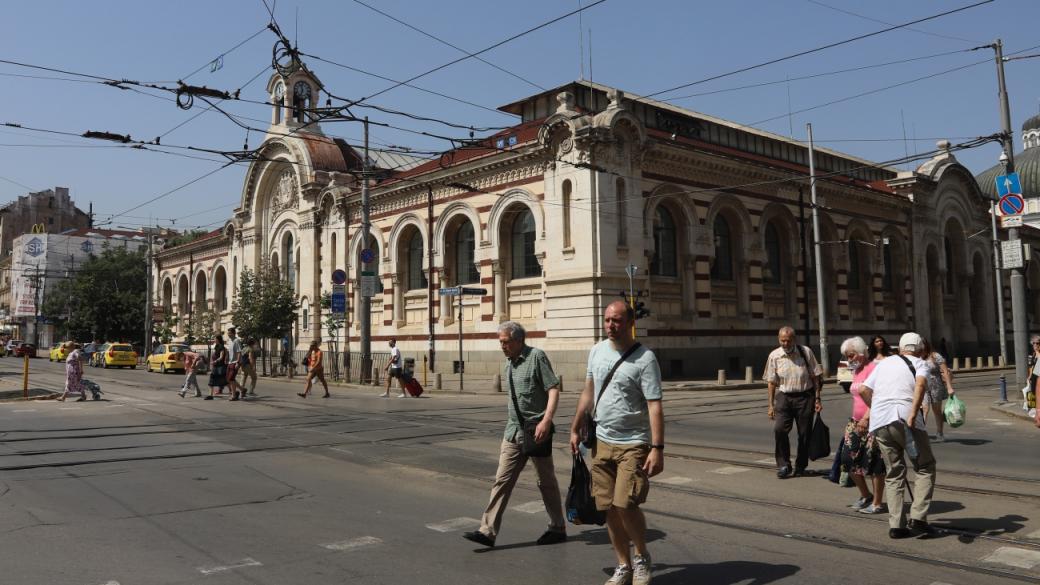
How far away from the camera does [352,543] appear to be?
20.6 ft

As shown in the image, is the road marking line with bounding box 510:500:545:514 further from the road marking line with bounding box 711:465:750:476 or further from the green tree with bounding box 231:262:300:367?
the green tree with bounding box 231:262:300:367

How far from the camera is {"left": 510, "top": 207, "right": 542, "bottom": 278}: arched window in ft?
104

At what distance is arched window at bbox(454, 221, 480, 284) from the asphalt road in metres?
21.0

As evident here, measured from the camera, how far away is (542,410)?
6281 millimetres

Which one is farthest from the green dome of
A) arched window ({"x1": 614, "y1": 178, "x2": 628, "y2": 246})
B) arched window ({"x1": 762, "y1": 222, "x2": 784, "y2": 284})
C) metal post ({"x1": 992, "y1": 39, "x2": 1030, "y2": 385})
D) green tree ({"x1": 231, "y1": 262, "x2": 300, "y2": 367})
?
green tree ({"x1": 231, "y1": 262, "x2": 300, "y2": 367})

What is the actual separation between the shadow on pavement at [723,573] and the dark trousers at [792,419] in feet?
12.0

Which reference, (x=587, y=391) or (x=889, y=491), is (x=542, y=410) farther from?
(x=889, y=491)

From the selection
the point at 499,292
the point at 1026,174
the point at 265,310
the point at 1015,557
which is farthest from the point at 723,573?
the point at 1026,174

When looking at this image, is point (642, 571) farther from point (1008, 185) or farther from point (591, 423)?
point (1008, 185)

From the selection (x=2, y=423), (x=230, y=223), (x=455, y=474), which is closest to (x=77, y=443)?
(x=2, y=423)

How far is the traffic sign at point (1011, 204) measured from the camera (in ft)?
56.7

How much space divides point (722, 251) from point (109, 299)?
50094 millimetres

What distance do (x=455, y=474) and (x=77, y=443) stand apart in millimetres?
6854

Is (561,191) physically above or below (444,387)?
above
